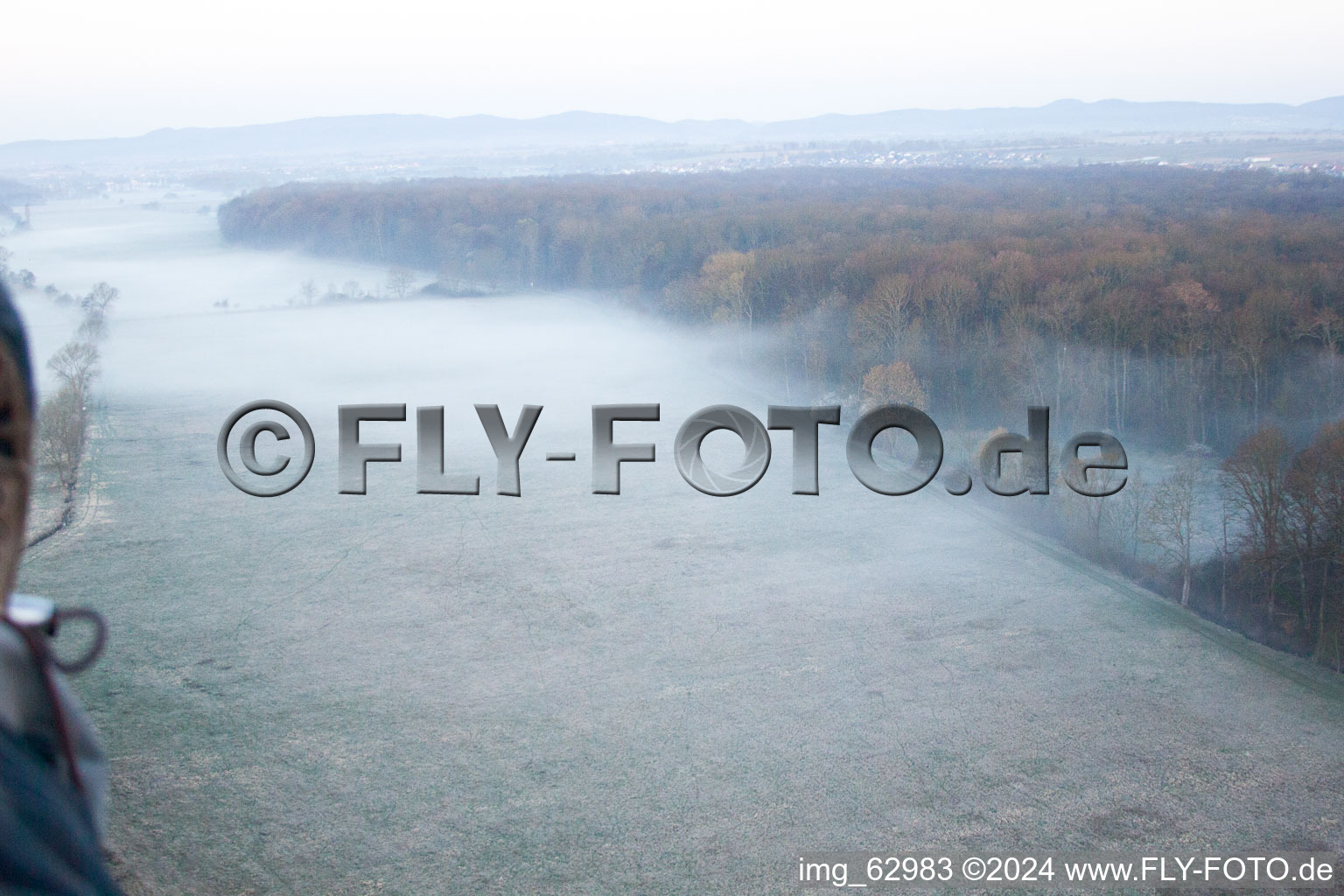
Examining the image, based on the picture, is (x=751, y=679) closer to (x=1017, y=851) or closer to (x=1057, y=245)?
(x=1017, y=851)

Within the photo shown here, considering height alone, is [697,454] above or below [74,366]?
below

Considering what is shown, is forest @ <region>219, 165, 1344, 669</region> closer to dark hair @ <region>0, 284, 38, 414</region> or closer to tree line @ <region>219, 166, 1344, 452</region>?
tree line @ <region>219, 166, 1344, 452</region>

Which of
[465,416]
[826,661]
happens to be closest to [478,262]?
[465,416]

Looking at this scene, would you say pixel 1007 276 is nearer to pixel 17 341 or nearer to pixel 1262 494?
pixel 1262 494

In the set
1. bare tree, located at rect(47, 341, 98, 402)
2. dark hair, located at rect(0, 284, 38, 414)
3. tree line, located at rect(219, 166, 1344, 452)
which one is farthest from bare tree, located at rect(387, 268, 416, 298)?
dark hair, located at rect(0, 284, 38, 414)

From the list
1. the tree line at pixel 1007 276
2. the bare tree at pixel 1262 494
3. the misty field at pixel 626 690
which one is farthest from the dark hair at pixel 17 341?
the tree line at pixel 1007 276

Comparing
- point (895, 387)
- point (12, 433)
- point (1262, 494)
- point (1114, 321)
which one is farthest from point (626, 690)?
point (1114, 321)
